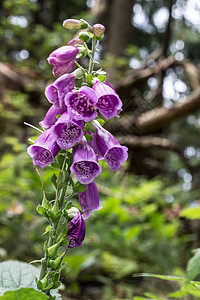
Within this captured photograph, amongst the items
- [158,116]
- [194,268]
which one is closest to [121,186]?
[158,116]

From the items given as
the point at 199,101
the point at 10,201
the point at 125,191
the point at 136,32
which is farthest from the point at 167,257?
the point at 136,32

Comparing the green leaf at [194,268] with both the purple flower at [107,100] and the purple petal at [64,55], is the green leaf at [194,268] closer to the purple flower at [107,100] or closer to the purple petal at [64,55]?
the purple flower at [107,100]

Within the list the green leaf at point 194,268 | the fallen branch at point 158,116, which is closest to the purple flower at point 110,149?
the green leaf at point 194,268

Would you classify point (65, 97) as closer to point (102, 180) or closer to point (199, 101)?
point (102, 180)

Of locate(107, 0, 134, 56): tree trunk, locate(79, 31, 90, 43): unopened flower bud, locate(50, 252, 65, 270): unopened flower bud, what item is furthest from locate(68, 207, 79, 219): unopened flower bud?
locate(107, 0, 134, 56): tree trunk

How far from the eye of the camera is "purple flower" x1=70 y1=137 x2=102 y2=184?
96 centimetres

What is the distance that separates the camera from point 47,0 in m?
12.5

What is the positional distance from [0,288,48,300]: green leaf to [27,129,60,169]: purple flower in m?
0.33

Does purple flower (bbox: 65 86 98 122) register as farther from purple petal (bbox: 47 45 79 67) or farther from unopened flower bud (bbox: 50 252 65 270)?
unopened flower bud (bbox: 50 252 65 270)

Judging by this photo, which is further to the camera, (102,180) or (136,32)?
(136,32)

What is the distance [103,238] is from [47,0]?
36.7 feet

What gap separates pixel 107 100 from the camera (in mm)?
1045

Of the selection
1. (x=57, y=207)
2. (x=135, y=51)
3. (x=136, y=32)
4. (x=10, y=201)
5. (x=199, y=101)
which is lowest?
(x=57, y=207)

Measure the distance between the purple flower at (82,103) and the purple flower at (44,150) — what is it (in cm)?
10
